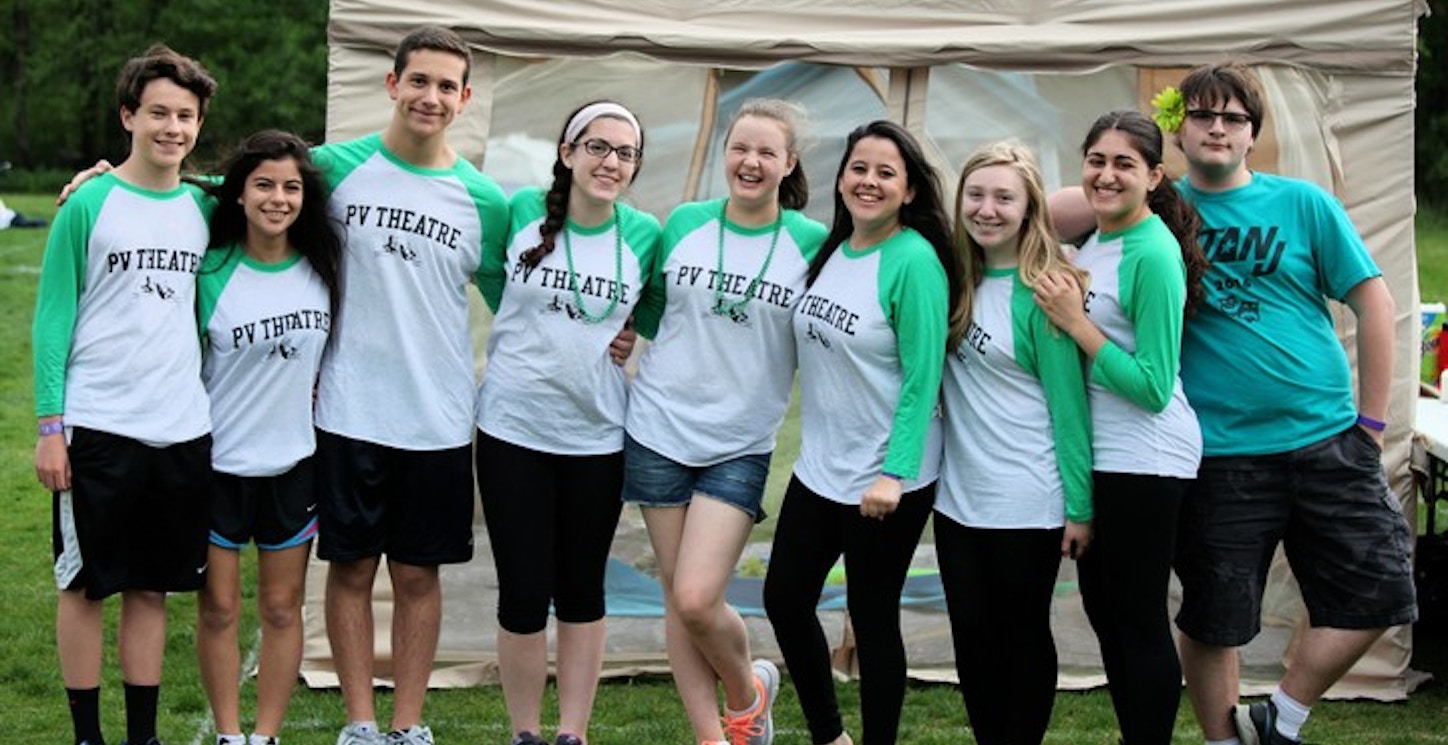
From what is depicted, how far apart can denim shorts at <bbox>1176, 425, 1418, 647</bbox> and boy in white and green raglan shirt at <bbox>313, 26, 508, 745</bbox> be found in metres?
1.70

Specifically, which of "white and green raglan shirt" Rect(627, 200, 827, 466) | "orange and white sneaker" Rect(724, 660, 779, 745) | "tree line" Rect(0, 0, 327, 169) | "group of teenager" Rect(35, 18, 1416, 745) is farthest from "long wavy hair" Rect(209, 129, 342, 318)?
"tree line" Rect(0, 0, 327, 169)

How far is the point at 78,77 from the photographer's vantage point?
3925 cm

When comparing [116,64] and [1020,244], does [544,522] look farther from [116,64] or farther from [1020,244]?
[116,64]

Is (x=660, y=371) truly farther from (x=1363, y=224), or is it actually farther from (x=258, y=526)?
(x=1363, y=224)

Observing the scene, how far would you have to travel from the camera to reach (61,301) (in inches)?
159

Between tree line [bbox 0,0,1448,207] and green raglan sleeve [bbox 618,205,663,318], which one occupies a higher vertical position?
tree line [bbox 0,0,1448,207]

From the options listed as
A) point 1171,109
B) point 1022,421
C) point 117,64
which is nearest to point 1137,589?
point 1022,421

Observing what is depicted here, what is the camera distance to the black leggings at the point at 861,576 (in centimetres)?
420

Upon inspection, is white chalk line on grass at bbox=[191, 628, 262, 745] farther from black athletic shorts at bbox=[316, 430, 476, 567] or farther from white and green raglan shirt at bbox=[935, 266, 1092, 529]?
white and green raglan shirt at bbox=[935, 266, 1092, 529]

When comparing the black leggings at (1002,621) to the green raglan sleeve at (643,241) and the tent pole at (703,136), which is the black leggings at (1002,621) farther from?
the tent pole at (703,136)

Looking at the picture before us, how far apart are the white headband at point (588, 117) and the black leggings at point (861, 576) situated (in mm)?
913

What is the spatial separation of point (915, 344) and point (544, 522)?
0.95m

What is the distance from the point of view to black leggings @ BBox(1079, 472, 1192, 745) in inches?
159

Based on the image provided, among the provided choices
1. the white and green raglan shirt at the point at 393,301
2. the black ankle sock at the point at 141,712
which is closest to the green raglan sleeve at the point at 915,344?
the white and green raglan shirt at the point at 393,301
